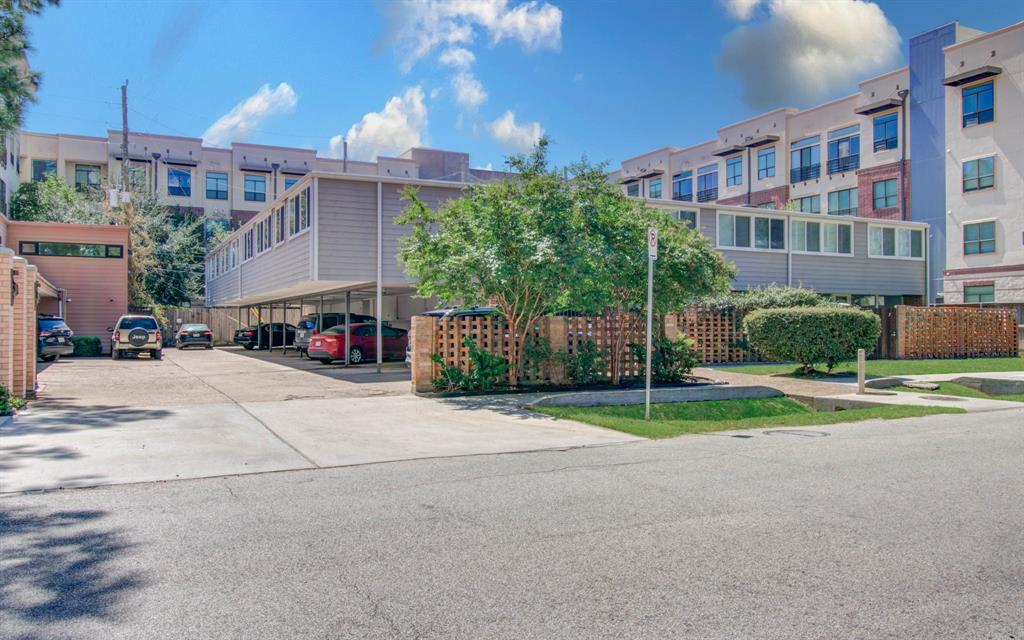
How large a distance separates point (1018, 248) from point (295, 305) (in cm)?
3471

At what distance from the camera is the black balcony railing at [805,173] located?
4575cm

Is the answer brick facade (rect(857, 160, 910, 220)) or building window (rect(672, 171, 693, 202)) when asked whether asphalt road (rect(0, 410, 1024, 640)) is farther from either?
building window (rect(672, 171, 693, 202))

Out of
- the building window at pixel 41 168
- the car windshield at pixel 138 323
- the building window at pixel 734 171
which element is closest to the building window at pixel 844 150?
the building window at pixel 734 171

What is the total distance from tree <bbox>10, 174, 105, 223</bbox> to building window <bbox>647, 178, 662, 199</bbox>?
36.3 meters

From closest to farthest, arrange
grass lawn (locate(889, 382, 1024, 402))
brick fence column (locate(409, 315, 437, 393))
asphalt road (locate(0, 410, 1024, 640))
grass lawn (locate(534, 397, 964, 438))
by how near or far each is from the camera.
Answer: asphalt road (locate(0, 410, 1024, 640))
grass lawn (locate(534, 397, 964, 438))
brick fence column (locate(409, 315, 437, 393))
grass lawn (locate(889, 382, 1024, 402))

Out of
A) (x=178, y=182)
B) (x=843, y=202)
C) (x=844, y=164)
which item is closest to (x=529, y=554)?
(x=843, y=202)

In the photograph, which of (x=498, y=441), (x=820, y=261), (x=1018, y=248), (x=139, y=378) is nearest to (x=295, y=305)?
(x=139, y=378)

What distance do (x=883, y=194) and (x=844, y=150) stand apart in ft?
12.3

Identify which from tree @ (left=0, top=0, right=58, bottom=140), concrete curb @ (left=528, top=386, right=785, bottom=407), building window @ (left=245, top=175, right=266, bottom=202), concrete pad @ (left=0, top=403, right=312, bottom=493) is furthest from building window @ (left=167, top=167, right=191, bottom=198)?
concrete curb @ (left=528, top=386, right=785, bottom=407)

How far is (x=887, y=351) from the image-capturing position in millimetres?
25609

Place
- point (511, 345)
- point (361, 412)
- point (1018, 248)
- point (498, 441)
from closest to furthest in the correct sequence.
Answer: point (498, 441), point (361, 412), point (511, 345), point (1018, 248)

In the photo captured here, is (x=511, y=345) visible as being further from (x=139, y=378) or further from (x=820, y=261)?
(x=820, y=261)

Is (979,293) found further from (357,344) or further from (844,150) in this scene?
(357,344)

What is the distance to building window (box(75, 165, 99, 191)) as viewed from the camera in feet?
171
